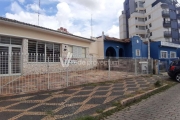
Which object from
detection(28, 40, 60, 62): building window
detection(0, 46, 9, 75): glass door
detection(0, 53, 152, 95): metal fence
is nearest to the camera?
detection(0, 46, 9, 75): glass door

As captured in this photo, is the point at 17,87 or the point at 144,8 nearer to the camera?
the point at 17,87

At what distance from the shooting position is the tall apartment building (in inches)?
1610

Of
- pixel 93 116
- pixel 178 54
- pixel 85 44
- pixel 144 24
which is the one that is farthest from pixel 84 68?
pixel 144 24

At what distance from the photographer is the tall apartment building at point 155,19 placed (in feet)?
134

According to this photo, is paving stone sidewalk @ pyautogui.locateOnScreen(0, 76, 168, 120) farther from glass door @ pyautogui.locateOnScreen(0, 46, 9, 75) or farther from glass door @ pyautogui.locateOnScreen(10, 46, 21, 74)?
glass door @ pyautogui.locateOnScreen(10, 46, 21, 74)

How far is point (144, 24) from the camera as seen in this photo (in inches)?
1886

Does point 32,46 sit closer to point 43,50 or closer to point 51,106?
point 43,50

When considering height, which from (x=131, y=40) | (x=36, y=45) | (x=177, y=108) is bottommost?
(x=177, y=108)

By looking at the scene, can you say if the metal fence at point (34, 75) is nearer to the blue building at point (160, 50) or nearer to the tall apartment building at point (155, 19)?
the blue building at point (160, 50)

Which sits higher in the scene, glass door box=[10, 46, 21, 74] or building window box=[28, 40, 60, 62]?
building window box=[28, 40, 60, 62]

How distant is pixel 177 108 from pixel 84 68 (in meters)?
5.77

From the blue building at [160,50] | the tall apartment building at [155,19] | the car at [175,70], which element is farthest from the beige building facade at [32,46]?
the tall apartment building at [155,19]

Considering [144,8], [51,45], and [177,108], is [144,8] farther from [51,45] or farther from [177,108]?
[177,108]

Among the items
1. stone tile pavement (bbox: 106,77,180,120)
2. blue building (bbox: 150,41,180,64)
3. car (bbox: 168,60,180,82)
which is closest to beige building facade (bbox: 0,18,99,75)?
stone tile pavement (bbox: 106,77,180,120)
